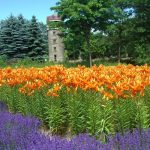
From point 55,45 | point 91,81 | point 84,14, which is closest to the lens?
point 91,81

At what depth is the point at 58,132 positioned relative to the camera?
8.41 m

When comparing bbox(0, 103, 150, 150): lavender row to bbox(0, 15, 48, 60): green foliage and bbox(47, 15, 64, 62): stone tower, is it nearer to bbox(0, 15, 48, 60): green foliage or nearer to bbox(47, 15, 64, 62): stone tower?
bbox(0, 15, 48, 60): green foliage

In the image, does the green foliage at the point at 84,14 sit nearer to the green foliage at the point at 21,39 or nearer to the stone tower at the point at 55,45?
the green foliage at the point at 21,39

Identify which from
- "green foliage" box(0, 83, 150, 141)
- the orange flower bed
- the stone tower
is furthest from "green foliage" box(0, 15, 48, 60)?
"green foliage" box(0, 83, 150, 141)

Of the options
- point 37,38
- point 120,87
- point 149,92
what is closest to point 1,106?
point 149,92

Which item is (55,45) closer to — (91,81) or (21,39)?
(21,39)

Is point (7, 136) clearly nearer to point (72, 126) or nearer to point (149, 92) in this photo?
point (72, 126)

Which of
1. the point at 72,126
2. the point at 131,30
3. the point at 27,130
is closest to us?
the point at 27,130

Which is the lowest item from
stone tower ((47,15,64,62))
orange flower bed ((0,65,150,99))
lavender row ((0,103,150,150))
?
lavender row ((0,103,150,150))

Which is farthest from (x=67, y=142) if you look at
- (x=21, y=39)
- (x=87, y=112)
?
(x=21, y=39)

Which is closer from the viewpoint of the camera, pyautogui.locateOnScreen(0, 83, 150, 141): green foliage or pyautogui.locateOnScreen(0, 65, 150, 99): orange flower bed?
pyautogui.locateOnScreen(0, 65, 150, 99): orange flower bed

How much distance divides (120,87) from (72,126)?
1688mm

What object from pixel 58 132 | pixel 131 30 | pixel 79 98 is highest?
pixel 131 30

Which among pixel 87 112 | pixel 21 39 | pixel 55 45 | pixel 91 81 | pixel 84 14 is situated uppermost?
pixel 84 14
